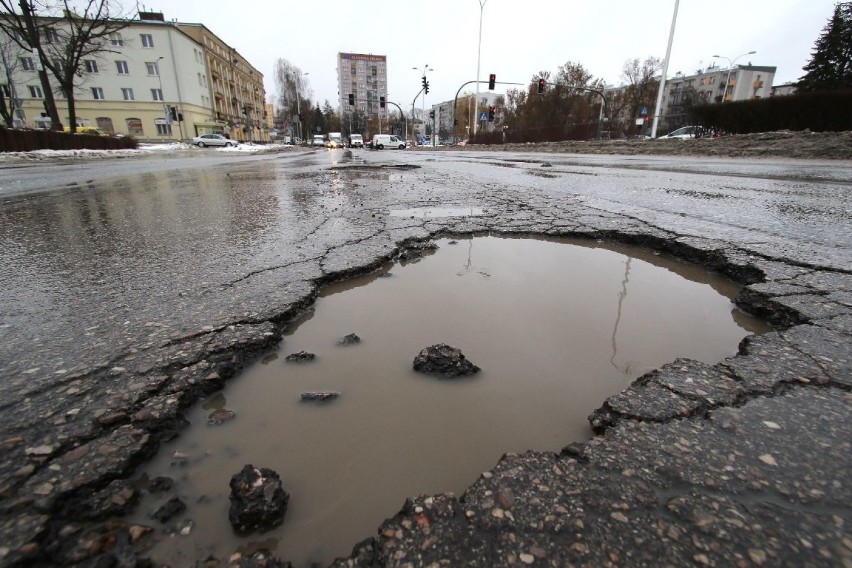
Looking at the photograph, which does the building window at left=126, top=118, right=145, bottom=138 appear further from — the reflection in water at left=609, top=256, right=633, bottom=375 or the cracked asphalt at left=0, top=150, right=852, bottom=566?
the reflection in water at left=609, top=256, right=633, bottom=375

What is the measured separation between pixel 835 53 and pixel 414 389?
58203 millimetres

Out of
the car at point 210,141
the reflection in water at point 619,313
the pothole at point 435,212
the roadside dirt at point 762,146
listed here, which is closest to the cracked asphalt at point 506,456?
the reflection in water at point 619,313

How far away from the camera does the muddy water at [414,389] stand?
108 centimetres

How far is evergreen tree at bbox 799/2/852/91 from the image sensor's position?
3891cm

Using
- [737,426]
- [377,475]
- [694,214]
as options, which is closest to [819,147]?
[694,214]

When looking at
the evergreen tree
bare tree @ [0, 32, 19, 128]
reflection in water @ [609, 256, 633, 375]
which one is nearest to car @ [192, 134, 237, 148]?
bare tree @ [0, 32, 19, 128]

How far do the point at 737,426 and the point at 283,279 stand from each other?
222 cm

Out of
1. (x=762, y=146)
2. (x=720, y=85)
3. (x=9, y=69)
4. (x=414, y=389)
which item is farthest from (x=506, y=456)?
(x=720, y=85)

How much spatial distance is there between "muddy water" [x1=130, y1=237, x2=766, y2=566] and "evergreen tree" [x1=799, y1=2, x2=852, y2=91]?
175 ft

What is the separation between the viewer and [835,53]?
39250mm

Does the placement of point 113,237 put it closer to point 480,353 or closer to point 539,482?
point 480,353

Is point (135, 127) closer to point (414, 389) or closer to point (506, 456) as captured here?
point (414, 389)

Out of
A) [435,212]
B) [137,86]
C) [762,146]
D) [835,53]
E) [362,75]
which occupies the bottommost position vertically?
[435,212]

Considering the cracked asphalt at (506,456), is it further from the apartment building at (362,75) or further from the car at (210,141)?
the apartment building at (362,75)
